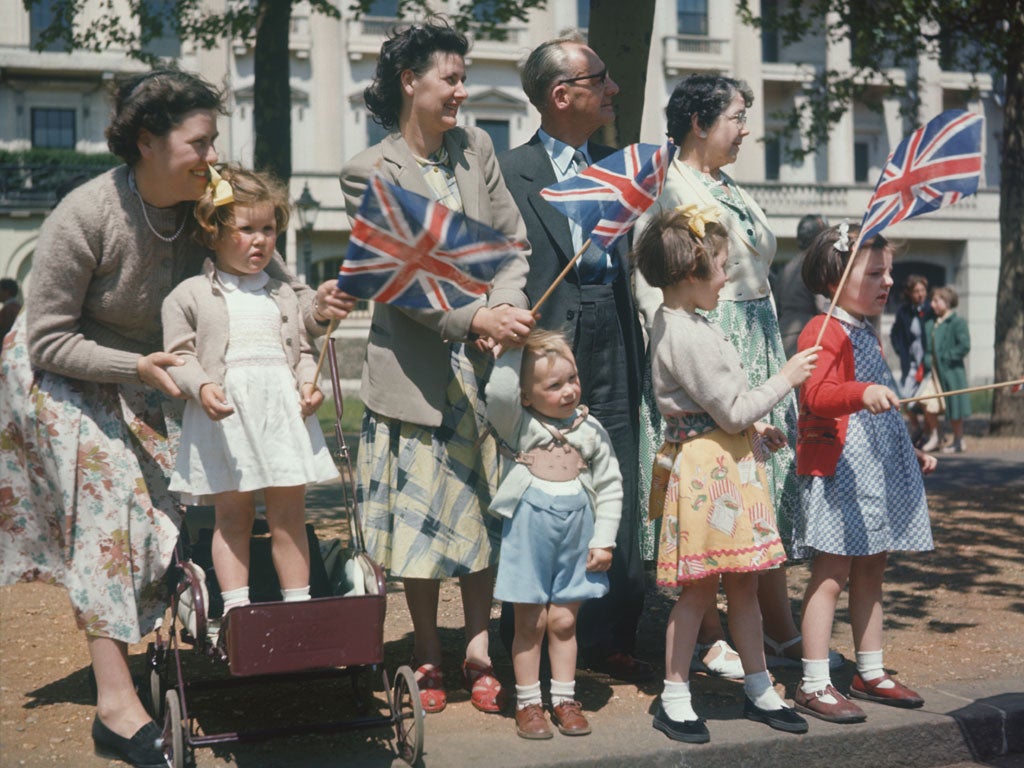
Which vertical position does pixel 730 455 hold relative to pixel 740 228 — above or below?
below

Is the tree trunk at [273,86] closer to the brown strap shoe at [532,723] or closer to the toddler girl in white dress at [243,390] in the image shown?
the toddler girl in white dress at [243,390]

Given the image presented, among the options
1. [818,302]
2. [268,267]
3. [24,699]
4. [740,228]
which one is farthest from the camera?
[818,302]

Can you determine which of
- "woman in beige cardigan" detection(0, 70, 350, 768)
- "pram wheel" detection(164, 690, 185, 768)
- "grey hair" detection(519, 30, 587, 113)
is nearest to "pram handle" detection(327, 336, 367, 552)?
"woman in beige cardigan" detection(0, 70, 350, 768)

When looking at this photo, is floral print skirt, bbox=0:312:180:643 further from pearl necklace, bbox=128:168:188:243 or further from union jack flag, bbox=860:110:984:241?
union jack flag, bbox=860:110:984:241

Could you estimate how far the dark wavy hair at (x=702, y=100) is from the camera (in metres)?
5.20

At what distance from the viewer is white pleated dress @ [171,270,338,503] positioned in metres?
4.03

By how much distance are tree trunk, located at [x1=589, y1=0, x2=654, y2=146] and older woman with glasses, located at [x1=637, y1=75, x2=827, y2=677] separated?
1676 millimetres

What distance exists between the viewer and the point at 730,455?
4.43 m

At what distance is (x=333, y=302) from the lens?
13.6ft

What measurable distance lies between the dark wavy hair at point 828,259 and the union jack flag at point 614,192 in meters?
0.79

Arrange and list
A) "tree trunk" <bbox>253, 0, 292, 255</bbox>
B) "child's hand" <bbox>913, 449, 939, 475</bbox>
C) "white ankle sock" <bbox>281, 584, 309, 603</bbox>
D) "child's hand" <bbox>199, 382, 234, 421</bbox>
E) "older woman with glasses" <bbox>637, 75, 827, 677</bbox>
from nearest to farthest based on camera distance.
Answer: "child's hand" <bbox>199, 382, 234, 421</bbox> < "white ankle sock" <bbox>281, 584, 309, 603</bbox> < "child's hand" <bbox>913, 449, 939, 475</bbox> < "older woman with glasses" <bbox>637, 75, 827, 677</bbox> < "tree trunk" <bbox>253, 0, 292, 255</bbox>

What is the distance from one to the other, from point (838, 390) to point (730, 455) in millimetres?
460

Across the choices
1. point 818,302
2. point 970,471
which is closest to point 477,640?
point 818,302

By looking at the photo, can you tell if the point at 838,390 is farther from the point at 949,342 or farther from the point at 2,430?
the point at 949,342
